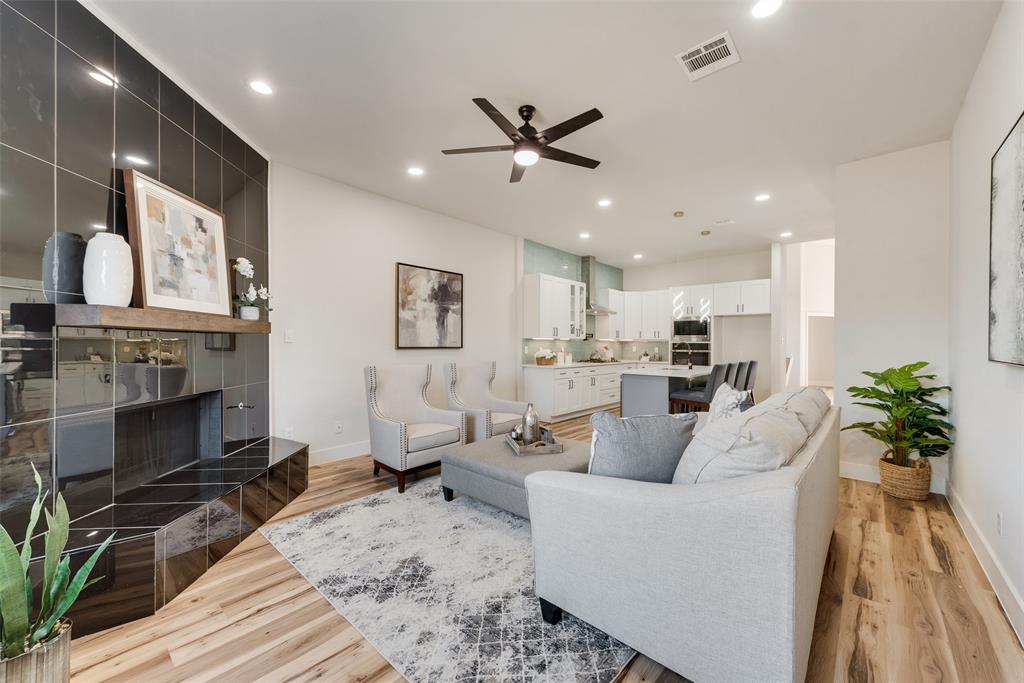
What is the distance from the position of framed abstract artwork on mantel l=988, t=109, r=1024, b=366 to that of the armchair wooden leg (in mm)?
2078

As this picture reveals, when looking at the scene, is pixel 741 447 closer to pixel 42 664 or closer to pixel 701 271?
pixel 42 664

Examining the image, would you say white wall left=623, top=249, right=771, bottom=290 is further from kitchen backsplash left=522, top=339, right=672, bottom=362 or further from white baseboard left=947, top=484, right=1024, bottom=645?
white baseboard left=947, top=484, right=1024, bottom=645

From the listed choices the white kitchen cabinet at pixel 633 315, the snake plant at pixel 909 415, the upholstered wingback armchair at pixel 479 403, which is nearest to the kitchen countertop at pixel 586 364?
the white kitchen cabinet at pixel 633 315

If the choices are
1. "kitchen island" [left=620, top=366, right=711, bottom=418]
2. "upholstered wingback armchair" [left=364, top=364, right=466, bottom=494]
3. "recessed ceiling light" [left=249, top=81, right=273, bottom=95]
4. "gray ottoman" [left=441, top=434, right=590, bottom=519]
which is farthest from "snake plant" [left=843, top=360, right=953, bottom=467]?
"recessed ceiling light" [left=249, top=81, right=273, bottom=95]

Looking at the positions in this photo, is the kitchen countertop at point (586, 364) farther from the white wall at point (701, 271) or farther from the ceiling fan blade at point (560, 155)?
the ceiling fan blade at point (560, 155)

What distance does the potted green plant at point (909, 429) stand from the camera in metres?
3.02

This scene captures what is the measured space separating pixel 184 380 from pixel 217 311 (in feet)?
1.59

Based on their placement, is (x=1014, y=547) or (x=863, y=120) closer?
(x=1014, y=547)

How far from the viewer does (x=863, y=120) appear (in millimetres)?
2932

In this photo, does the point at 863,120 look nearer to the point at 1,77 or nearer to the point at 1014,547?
the point at 1014,547

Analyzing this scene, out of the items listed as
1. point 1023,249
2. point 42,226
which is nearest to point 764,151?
point 1023,249

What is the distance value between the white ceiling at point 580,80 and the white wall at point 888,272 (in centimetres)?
23

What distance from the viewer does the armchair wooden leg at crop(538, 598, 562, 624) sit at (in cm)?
171

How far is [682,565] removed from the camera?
127 cm
